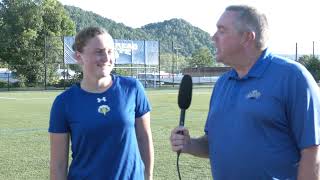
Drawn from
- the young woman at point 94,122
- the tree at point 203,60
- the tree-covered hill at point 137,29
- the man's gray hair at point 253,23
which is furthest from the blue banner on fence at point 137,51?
the tree-covered hill at point 137,29

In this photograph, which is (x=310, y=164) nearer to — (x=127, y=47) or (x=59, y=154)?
(x=59, y=154)

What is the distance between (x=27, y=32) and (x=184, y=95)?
6617cm

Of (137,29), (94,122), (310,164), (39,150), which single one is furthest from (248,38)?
(137,29)

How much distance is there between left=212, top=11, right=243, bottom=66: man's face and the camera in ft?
11.7

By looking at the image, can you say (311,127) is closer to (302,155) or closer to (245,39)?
(302,155)

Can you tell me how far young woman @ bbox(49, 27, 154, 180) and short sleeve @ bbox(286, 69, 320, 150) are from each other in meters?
1.29

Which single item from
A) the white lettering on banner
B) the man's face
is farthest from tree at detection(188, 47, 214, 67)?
the man's face

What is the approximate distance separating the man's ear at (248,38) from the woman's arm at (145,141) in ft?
3.59

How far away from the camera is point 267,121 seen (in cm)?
335

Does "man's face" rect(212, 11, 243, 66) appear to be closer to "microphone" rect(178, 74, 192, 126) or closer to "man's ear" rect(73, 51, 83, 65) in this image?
"microphone" rect(178, 74, 192, 126)

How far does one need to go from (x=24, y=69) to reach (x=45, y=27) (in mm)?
7884

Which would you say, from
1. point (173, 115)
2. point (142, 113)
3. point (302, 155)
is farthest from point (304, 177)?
point (173, 115)

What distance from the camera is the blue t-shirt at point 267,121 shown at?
3254mm

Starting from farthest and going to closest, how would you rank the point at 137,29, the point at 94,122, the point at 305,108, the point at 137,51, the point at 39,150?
1. the point at 137,29
2. the point at 137,51
3. the point at 39,150
4. the point at 94,122
5. the point at 305,108
